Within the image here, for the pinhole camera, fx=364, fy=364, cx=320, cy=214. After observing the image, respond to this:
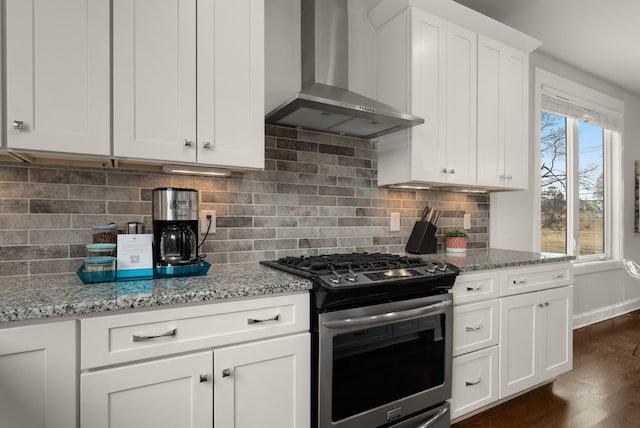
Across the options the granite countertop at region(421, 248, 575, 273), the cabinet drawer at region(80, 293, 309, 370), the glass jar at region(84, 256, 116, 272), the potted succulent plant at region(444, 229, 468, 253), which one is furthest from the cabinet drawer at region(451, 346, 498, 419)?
the glass jar at region(84, 256, 116, 272)

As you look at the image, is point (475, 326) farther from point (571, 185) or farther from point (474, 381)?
point (571, 185)

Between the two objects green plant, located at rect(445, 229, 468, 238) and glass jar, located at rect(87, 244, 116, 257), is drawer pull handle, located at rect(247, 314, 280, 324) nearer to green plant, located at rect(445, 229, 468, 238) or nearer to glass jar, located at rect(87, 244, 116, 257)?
glass jar, located at rect(87, 244, 116, 257)

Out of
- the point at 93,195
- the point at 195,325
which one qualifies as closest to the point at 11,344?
the point at 195,325

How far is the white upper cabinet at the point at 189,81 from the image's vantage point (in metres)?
1.44

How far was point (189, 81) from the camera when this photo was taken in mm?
1546

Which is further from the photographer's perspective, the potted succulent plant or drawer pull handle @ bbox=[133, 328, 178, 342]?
the potted succulent plant

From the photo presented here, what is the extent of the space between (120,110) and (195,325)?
0.88 metres

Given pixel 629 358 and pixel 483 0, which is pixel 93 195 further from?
pixel 629 358

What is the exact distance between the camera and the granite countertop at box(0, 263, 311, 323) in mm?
1087

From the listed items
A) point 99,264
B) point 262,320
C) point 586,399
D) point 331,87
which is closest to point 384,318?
point 262,320

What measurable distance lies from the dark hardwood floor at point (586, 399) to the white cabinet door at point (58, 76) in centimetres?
237

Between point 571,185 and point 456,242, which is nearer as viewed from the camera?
point 456,242

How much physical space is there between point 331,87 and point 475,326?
5.20 feet

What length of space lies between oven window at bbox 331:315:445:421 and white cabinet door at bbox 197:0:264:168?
939 millimetres
